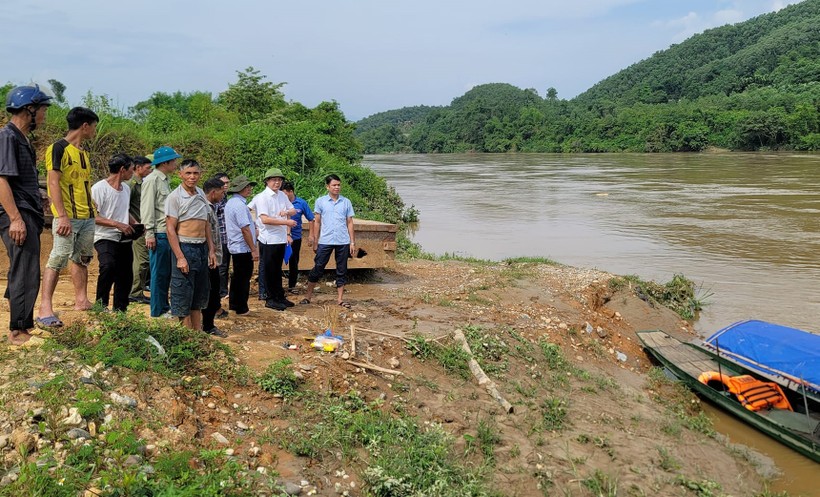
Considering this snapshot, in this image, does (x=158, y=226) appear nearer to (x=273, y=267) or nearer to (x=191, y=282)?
(x=191, y=282)

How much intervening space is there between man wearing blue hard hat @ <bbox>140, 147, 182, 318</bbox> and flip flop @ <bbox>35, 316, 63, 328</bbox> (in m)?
0.77

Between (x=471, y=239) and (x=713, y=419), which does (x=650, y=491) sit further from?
(x=471, y=239)

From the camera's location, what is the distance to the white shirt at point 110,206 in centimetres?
499

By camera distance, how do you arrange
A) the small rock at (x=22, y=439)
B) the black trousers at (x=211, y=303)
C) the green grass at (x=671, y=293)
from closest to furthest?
1. the small rock at (x=22, y=439)
2. the black trousers at (x=211, y=303)
3. the green grass at (x=671, y=293)

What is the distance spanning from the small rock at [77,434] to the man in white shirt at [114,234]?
2033mm

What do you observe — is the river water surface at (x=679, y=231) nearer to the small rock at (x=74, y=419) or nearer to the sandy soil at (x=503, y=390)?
the sandy soil at (x=503, y=390)

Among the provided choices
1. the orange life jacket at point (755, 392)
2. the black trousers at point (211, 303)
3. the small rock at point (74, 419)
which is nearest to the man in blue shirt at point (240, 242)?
the black trousers at point (211, 303)

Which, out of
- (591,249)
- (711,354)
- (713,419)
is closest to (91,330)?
(713,419)

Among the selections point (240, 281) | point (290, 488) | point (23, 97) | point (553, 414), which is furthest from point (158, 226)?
point (553, 414)

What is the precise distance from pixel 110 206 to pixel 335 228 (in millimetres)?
2408

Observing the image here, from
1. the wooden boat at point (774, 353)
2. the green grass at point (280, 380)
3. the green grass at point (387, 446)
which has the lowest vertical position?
the wooden boat at point (774, 353)

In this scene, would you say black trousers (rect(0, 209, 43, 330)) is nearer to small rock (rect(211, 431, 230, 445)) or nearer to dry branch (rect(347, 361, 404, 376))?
small rock (rect(211, 431, 230, 445))

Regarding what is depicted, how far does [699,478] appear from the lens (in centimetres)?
439

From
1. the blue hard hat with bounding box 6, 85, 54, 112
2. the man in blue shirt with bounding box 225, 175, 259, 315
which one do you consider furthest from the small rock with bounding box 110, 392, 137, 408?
the man in blue shirt with bounding box 225, 175, 259, 315
